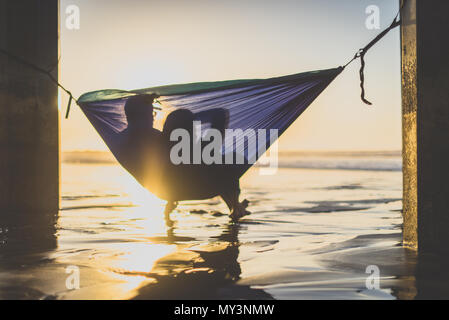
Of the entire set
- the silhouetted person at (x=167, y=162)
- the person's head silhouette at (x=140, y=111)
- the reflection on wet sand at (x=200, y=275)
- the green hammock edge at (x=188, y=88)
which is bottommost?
the reflection on wet sand at (x=200, y=275)

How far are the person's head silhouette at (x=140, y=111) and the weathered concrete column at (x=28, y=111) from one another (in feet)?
5.51

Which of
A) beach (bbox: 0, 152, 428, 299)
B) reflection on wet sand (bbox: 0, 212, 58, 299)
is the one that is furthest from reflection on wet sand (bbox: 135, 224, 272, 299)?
reflection on wet sand (bbox: 0, 212, 58, 299)

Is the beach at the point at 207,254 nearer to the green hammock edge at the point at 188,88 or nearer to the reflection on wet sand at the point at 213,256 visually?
the reflection on wet sand at the point at 213,256

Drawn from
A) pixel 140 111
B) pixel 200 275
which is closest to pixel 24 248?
pixel 200 275

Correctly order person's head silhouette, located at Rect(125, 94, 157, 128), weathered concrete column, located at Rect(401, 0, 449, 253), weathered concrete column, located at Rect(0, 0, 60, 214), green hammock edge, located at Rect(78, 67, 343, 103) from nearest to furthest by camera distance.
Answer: weathered concrete column, located at Rect(401, 0, 449, 253) < green hammock edge, located at Rect(78, 67, 343, 103) < person's head silhouette, located at Rect(125, 94, 157, 128) < weathered concrete column, located at Rect(0, 0, 60, 214)

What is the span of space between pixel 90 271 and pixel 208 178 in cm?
228

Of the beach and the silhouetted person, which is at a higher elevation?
the silhouetted person

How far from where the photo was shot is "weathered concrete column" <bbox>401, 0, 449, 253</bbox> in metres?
4.20

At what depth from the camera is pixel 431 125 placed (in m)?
4.20

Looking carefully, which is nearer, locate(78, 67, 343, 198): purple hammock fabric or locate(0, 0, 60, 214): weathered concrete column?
locate(78, 67, 343, 198): purple hammock fabric

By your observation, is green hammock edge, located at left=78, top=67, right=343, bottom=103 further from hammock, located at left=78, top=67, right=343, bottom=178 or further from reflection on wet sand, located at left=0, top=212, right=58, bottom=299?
reflection on wet sand, located at left=0, top=212, right=58, bottom=299

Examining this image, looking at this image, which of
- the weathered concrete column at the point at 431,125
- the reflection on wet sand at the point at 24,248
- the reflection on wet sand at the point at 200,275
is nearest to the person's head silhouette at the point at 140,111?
the reflection on wet sand at the point at 24,248

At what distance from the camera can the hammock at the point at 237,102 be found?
214 inches

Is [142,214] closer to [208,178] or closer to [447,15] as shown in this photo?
[208,178]
